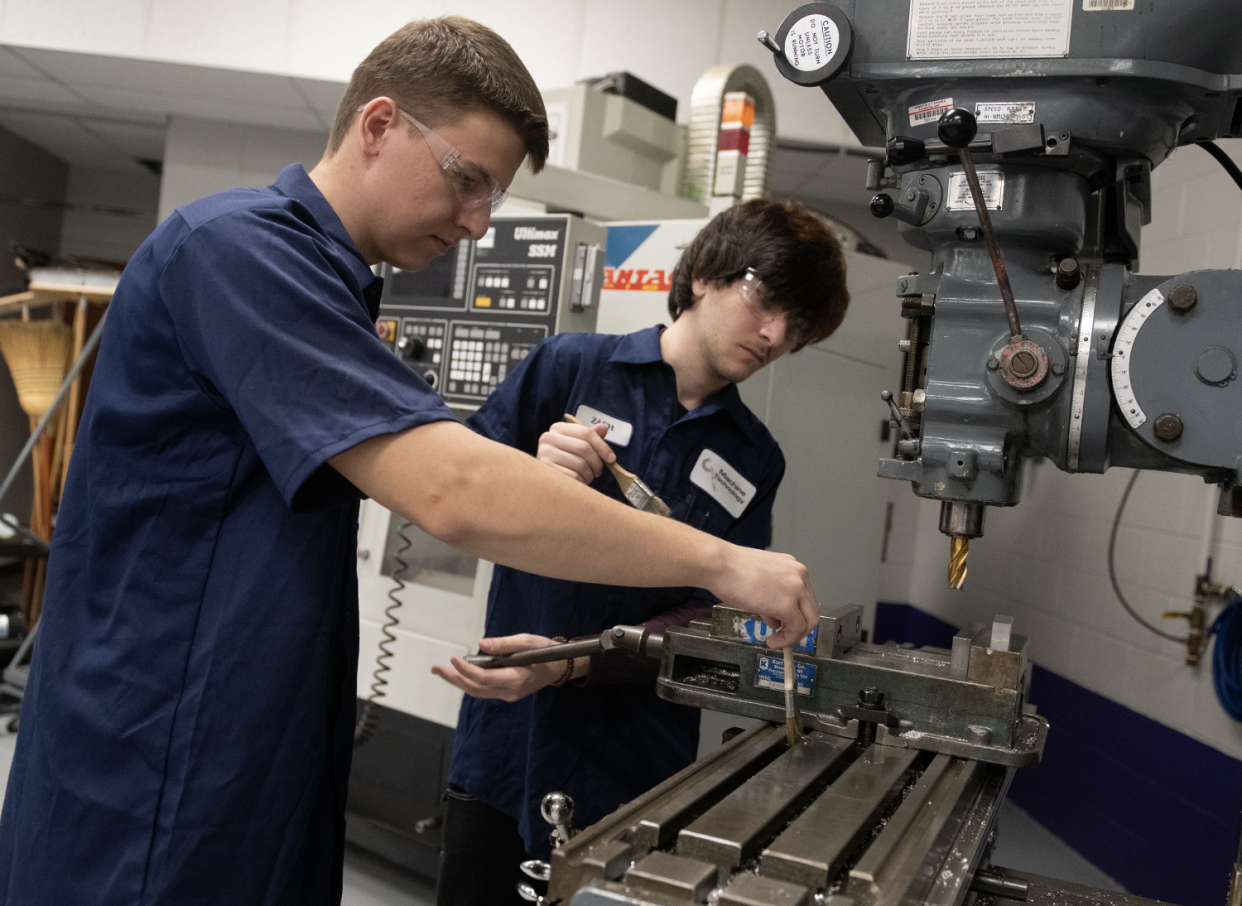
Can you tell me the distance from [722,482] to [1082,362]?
2.25 feet

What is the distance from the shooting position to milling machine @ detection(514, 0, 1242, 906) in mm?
863

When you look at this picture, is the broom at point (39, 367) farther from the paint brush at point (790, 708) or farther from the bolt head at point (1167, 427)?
the bolt head at point (1167, 427)

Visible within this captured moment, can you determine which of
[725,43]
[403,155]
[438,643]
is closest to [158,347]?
[403,155]

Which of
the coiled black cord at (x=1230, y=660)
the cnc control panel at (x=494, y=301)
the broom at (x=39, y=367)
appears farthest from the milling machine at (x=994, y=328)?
the broom at (x=39, y=367)

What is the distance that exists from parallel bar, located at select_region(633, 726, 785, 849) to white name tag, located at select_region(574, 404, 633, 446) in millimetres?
568

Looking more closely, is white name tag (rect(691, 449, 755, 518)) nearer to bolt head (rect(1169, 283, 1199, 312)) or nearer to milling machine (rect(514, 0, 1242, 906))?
milling machine (rect(514, 0, 1242, 906))

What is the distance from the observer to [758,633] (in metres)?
1.09

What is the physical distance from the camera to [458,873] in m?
1.49

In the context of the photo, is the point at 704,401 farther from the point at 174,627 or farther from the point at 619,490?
the point at 174,627

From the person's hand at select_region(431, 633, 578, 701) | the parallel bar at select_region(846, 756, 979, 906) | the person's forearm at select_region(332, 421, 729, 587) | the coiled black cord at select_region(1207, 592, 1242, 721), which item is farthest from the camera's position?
the coiled black cord at select_region(1207, 592, 1242, 721)

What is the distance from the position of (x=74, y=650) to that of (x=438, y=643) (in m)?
1.25

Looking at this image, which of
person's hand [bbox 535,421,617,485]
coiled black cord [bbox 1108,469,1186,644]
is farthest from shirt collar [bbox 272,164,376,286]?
coiled black cord [bbox 1108,469,1186,644]

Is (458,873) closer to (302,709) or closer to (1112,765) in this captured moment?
(302,709)

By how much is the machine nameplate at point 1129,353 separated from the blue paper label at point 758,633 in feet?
1.27
